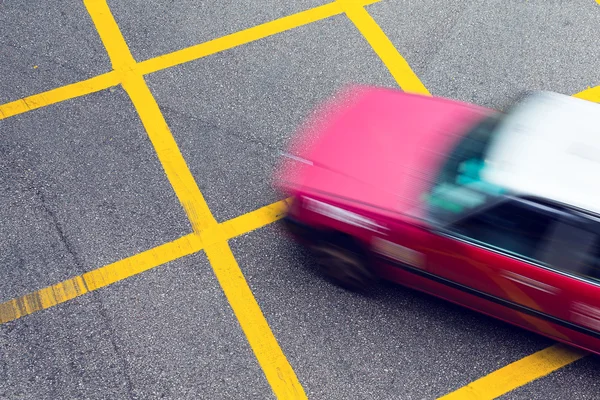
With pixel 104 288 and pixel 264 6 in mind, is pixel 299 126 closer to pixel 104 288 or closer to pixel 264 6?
pixel 264 6

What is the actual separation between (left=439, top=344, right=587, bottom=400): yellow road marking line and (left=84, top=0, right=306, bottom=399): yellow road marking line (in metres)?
1.18

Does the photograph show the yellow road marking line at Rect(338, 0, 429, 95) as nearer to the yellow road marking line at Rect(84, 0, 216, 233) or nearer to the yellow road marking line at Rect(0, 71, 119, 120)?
the yellow road marking line at Rect(84, 0, 216, 233)

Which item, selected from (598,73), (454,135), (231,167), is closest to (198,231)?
(231,167)

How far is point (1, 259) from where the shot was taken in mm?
5312

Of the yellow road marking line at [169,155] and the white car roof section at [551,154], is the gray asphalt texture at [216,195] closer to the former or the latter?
the yellow road marking line at [169,155]

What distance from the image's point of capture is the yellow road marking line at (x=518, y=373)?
4.64 m

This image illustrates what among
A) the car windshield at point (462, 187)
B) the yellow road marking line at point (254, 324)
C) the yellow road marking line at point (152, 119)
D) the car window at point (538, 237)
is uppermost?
the yellow road marking line at point (152, 119)

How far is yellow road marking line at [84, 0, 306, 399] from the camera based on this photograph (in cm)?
477

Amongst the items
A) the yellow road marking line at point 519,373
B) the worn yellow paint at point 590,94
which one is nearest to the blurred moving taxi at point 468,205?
the yellow road marking line at point 519,373

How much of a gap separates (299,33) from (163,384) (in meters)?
3.78

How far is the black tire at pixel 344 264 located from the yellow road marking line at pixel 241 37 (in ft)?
9.02

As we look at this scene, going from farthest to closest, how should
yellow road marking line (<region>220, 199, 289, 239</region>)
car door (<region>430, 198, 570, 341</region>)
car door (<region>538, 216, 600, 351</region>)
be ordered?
yellow road marking line (<region>220, 199, 289, 239</region>)
car door (<region>430, 198, 570, 341</region>)
car door (<region>538, 216, 600, 351</region>)

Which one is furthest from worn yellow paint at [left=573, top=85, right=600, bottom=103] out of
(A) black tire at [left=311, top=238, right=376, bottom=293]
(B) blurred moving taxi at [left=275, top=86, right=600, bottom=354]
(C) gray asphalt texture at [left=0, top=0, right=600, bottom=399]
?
(A) black tire at [left=311, top=238, right=376, bottom=293]

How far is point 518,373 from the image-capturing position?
473 cm
